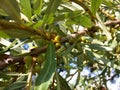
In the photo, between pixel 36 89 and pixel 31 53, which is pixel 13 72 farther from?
pixel 36 89

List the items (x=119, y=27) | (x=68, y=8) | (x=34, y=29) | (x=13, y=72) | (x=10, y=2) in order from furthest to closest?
1. (x=119, y=27)
2. (x=68, y=8)
3. (x=13, y=72)
4. (x=34, y=29)
5. (x=10, y=2)

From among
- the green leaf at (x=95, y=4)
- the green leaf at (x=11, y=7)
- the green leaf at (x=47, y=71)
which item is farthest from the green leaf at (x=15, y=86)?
the green leaf at (x=95, y=4)

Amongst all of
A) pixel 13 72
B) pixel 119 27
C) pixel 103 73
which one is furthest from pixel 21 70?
pixel 103 73

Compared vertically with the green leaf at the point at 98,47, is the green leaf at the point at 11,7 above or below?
above

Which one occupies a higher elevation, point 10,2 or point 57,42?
point 10,2

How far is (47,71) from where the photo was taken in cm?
84

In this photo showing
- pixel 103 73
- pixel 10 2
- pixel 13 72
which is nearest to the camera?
pixel 10 2

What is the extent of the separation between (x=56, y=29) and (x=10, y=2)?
382 millimetres

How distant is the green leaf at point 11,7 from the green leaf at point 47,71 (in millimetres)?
152

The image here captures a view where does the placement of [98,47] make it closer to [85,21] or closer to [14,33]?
[85,21]

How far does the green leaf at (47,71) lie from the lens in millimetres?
775

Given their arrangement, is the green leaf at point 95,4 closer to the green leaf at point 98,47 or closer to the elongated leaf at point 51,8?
the elongated leaf at point 51,8

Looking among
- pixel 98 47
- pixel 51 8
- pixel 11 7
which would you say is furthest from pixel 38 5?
pixel 98 47

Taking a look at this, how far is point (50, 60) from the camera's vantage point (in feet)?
2.94
